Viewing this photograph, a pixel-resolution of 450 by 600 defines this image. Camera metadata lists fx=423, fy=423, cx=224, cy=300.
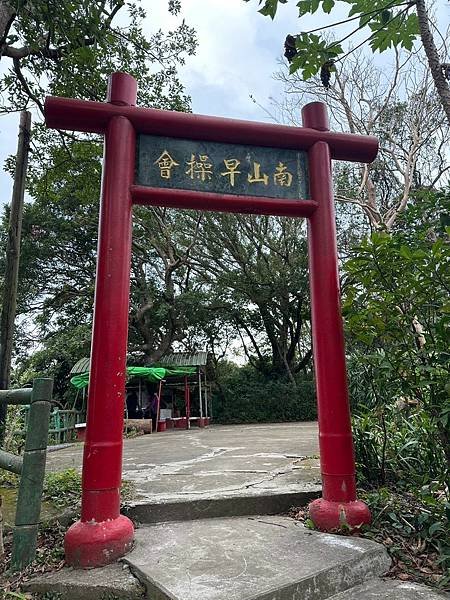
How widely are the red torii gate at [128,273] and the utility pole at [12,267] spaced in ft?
10.9

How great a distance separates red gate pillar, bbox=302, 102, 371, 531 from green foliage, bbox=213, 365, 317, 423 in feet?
42.7

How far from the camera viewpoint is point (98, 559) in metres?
2.13

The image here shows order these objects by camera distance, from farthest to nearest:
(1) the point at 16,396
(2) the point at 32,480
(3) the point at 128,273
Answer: (3) the point at 128,273
(1) the point at 16,396
(2) the point at 32,480

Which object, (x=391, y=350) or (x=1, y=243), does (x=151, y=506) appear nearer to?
(x=391, y=350)

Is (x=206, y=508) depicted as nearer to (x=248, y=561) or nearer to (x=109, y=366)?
(x=248, y=561)

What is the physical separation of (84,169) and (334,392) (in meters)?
5.40

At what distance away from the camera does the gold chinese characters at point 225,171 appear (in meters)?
2.83

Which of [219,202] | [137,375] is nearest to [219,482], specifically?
[219,202]

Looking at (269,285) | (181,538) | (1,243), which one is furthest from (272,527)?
(1,243)

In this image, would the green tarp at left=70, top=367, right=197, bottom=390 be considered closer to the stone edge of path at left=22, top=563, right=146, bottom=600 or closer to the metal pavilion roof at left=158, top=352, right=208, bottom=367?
the metal pavilion roof at left=158, top=352, right=208, bottom=367

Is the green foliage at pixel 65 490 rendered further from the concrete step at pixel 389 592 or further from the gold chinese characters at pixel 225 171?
the gold chinese characters at pixel 225 171

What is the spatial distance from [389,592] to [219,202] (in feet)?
7.66

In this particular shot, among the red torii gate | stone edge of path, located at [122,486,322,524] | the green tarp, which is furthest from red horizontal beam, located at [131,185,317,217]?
the green tarp

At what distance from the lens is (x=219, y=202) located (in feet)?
9.39
